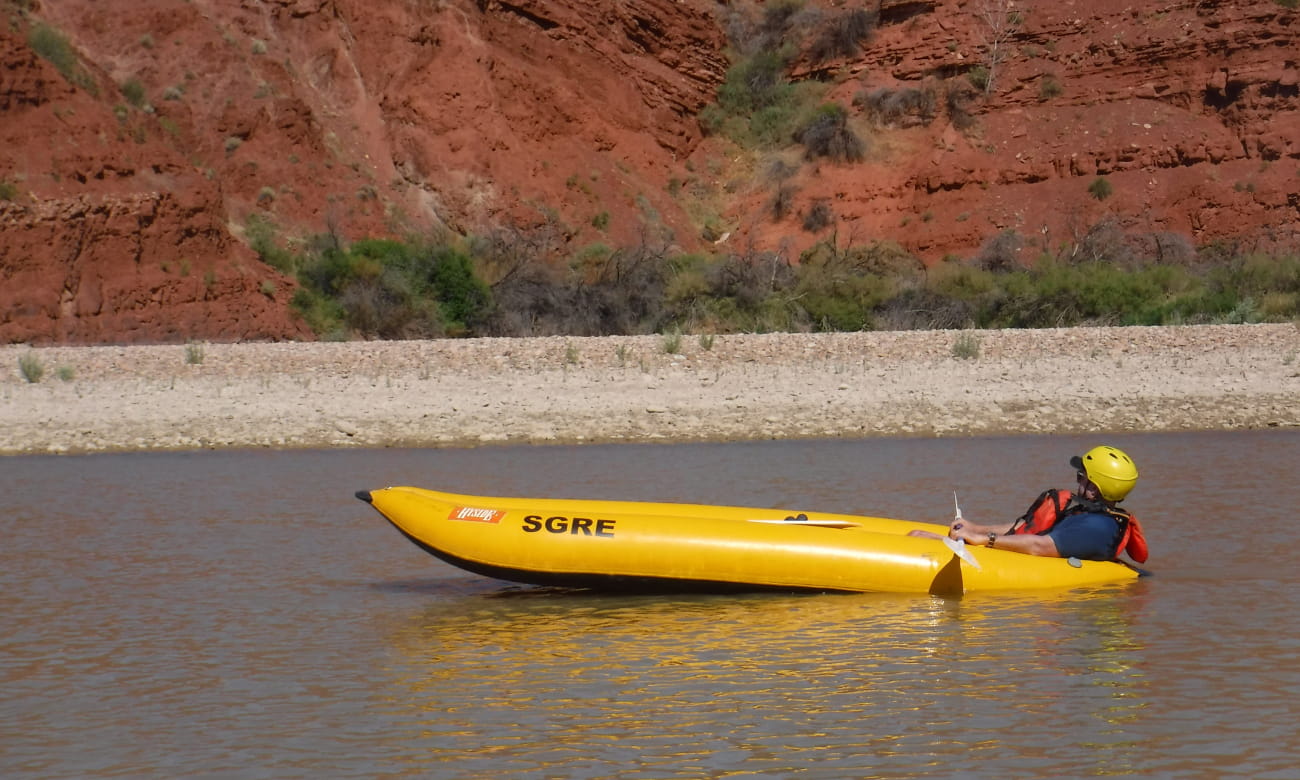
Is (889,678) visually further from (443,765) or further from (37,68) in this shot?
(37,68)

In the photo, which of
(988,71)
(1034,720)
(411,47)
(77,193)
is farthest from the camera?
(988,71)

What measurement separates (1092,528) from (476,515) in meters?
3.36

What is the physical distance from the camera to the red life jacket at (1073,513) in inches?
344

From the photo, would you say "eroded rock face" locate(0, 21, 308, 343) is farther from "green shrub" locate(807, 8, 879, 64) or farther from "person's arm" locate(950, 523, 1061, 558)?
"green shrub" locate(807, 8, 879, 64)

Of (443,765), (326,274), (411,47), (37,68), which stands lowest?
(443,765)

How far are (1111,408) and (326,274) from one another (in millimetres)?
17274

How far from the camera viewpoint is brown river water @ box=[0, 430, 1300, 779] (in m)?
5.40

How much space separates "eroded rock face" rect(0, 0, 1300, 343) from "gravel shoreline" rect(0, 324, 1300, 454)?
8.34 meters

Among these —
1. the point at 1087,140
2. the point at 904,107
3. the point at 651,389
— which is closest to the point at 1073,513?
the point at 651,389

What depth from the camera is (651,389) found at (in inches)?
739

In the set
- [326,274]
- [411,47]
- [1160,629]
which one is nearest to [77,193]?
[326,274]

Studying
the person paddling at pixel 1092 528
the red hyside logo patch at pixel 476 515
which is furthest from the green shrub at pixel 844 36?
the red hyside logo patch at pixel 476 515

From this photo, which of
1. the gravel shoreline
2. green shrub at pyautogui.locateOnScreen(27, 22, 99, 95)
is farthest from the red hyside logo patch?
green shrub at pyautogui.locateOnScreen(27, 22, 99, 95)

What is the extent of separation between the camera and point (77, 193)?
Result: 2838 centimetres
